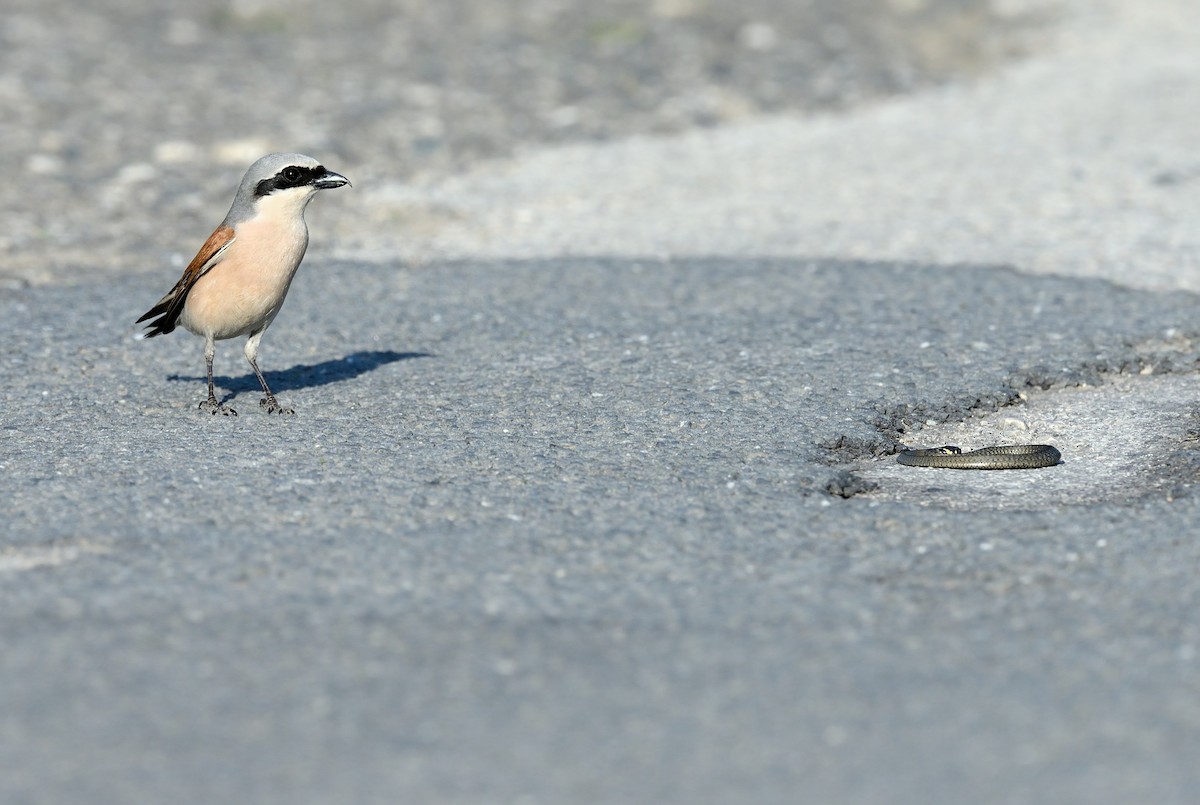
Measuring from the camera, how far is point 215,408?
6.33 m

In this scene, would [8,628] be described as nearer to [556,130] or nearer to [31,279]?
[31,279]

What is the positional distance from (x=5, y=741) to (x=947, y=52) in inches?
497

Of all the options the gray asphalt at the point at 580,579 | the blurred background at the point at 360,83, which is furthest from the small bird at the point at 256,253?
the blurred background at the point at 360,83

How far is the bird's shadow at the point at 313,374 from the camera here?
6.89 m

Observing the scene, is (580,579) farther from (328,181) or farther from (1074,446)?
(328,181)

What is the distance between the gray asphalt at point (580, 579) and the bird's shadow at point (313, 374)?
3cm

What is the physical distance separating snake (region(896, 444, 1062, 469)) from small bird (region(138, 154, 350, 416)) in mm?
2597

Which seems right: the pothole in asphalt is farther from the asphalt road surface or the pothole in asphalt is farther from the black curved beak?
the black curved beak

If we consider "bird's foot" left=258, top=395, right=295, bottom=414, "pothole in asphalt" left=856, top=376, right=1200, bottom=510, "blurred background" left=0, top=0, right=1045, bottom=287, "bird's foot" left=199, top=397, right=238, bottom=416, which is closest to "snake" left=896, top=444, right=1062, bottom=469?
"pothole in asphalt" left=856, top=376, right=1200, bottom=510

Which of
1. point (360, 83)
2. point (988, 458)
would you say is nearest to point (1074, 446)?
point (988, 458)

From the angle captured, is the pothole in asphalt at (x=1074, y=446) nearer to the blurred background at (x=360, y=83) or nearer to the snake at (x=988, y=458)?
the snake at (x=988, y=458)

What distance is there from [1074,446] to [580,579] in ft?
7.64

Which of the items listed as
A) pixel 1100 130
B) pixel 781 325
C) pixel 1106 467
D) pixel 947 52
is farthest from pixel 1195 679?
pixel 947 52

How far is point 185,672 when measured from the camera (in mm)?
3957
